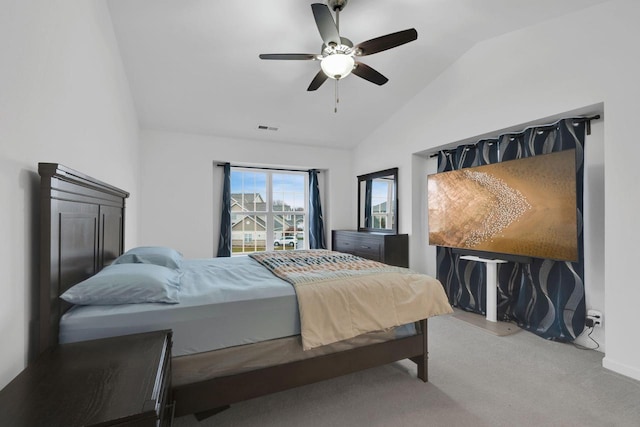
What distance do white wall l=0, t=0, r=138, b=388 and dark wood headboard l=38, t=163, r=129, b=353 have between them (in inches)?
2.0

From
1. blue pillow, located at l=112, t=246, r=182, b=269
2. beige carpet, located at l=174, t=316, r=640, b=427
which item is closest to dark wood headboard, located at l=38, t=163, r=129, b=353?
blue pillow, located at l=112, t=246, r=182, b=269

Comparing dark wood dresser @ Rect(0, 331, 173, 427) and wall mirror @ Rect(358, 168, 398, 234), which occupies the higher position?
wall mirror @ Rect(358, 168, 398, 234)

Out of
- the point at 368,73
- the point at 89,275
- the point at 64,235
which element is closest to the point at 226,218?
the point at 89,275

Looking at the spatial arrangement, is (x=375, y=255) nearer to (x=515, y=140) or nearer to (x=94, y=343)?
(x=515, y=140)

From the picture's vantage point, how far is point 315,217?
5348 millimetres

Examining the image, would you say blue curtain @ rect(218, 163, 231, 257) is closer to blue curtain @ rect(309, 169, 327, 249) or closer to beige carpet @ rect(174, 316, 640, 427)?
blue curtain @ rect(309, 169, 327, 249)

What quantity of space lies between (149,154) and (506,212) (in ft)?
15.0

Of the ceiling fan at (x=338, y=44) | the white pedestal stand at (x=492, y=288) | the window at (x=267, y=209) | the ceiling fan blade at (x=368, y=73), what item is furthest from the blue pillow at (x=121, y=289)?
the window at (x=267, y=209)

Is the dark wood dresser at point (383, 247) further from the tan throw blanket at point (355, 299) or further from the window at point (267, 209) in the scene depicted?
the tan throw blanket at point (355, 299)

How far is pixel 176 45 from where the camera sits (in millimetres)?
2779

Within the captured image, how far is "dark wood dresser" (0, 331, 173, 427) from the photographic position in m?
0.78

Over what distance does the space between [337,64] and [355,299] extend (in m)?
1.75

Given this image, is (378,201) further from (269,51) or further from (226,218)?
(269,51)

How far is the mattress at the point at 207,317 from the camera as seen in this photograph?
129 cm
